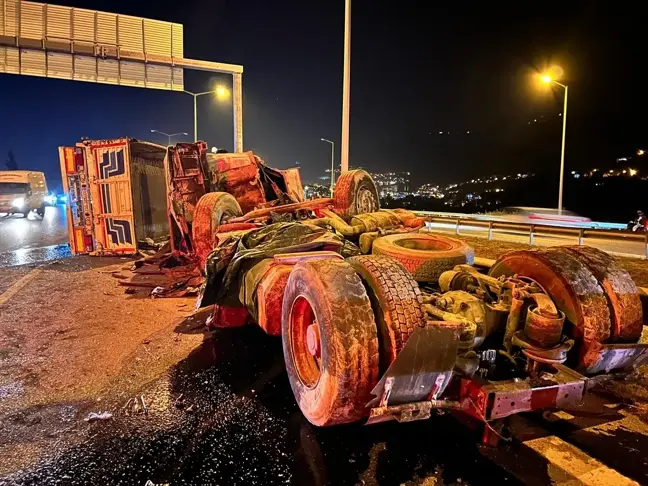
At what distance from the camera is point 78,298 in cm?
775

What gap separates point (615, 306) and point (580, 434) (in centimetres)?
102

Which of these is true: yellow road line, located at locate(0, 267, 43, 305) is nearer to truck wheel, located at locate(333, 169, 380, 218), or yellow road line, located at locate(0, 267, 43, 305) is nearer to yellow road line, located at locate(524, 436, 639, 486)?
truck wheel, located at locate(333, 169, 380, 218)

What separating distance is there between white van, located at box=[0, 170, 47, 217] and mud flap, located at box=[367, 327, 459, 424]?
27.1 metres

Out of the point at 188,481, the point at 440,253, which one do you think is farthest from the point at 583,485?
the point at 188,481

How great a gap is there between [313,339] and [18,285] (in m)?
7.62

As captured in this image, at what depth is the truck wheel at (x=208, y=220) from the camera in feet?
24.3

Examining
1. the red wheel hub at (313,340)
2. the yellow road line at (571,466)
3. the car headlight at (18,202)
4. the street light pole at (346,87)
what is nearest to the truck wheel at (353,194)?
the red wheel hub at (313,340)

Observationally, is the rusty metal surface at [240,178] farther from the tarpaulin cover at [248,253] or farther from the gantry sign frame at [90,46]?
the gantry sign frame at [90,46]

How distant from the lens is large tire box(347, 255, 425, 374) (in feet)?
9.69

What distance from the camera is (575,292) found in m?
3.53

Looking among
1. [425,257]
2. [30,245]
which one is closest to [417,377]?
[425,257]

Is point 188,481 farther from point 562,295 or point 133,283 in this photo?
point 133,283

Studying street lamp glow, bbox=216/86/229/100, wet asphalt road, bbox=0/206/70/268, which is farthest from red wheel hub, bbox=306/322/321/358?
street lamp glow, bbox=216/86/229/100

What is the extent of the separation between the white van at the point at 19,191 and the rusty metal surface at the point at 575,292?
27.2m
